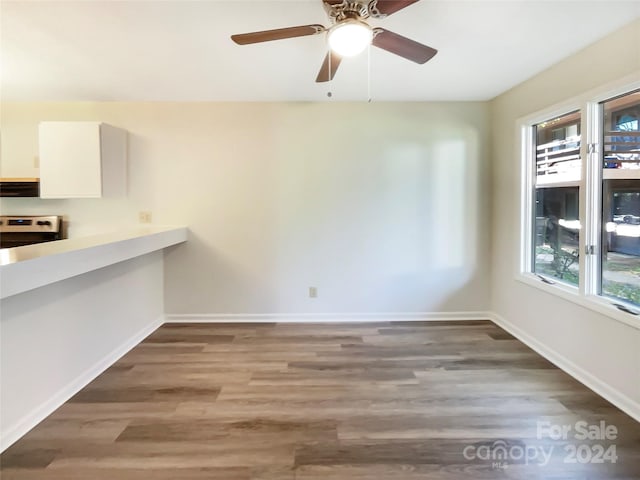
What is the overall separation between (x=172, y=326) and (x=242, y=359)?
3.89 ft

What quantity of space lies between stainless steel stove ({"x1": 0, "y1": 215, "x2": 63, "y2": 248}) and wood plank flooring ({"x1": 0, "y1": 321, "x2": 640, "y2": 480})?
5.22 ft

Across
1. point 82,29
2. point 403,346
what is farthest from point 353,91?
point 403,346

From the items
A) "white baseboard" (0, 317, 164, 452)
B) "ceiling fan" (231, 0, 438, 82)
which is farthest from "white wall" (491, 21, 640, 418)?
"white baseboard" (0, 317, 164, 452)

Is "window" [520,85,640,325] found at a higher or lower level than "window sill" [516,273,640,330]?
higher

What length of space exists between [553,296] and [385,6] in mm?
2502

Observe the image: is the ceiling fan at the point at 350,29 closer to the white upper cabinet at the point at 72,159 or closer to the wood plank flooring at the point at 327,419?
the wood plank flooring at the point at 327,419

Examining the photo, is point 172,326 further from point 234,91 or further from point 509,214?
point 509,214

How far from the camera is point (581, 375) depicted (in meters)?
2.45

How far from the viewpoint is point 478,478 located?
5.21 ft

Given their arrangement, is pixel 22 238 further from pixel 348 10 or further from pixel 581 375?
pixel 581 375

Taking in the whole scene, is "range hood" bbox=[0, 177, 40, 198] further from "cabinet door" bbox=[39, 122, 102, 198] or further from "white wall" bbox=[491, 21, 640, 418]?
"white wall" bbox=[491, 21, 640, 418]

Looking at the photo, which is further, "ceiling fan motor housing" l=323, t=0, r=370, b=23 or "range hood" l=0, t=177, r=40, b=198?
"range hood" l=0, t=177, r=40, b=198

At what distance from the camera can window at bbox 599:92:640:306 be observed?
2149 millimetres

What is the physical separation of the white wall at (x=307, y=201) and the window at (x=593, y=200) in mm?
789
